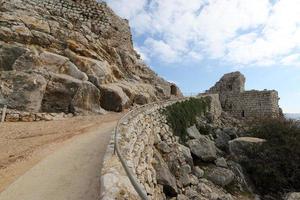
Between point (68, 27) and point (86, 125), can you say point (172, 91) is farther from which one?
point (86, 125)

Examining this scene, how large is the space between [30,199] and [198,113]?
23.8 meters

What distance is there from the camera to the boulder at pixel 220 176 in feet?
55.4

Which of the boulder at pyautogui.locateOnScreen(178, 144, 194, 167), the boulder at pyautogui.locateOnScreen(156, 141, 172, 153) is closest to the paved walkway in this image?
the boulder at pyautogui.locateOnScreen(156, 141, 172, 153)

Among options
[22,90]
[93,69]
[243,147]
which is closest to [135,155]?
[22,90]

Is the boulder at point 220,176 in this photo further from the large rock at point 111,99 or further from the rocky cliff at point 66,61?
the rocky cliff at point 66,61

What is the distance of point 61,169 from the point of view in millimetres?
8695

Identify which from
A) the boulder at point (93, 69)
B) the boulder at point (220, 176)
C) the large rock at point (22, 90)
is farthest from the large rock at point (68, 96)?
the boulder at point (220, 176)

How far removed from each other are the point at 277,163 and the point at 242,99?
22664 millimetres

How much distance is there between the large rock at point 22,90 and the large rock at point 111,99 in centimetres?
442

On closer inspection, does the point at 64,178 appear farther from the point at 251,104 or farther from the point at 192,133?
the point at 251,104

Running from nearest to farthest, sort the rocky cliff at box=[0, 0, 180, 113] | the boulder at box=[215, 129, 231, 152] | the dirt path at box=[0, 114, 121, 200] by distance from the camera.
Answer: the dirt path at box=[0, 114, 121, 200] → the rocky cliff at box=[0, 0, 180, 113] → the boulder at box=[215, 129, 231, 152]

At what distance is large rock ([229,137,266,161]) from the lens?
71.7 ft

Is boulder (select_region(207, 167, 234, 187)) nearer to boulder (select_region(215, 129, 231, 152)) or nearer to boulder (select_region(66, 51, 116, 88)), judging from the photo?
boulder (select_region(215, 129, 231, 152))

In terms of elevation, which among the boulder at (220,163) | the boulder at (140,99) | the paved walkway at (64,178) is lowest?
the boulder at (220,163)
